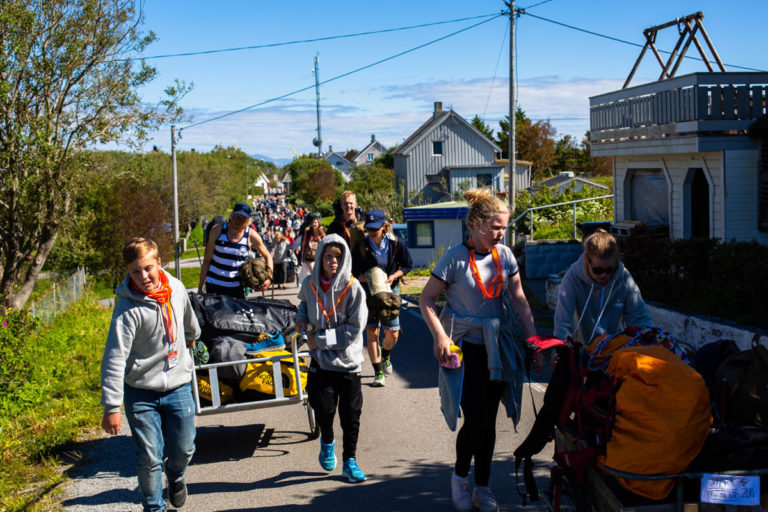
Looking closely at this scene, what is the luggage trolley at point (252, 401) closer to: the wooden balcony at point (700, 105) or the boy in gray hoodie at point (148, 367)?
the boy in gray hoodie at point (148, 367)

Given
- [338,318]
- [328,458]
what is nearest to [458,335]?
[338,318]

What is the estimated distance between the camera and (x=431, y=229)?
1316 inches

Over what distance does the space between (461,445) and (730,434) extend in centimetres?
183

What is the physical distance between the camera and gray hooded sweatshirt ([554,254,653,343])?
4922 mm

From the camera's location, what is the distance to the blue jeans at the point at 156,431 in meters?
4.75

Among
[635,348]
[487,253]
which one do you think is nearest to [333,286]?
[487,253]

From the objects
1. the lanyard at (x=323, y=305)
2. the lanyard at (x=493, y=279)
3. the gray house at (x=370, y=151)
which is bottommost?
the lanyard at (x=323, y=305)

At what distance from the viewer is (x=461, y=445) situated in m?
4.98

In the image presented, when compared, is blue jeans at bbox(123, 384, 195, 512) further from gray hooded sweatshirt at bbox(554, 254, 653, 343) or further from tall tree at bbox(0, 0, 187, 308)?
tall tree at bbox(0, 0, 187, 308)

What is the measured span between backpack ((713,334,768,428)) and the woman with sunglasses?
3.50 ft

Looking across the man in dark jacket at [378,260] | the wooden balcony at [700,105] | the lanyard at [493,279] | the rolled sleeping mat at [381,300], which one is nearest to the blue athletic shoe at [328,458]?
the lanyard at [493,279]

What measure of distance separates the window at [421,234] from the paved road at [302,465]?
83.3ft

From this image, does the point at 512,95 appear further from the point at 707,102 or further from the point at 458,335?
the point at 458,335

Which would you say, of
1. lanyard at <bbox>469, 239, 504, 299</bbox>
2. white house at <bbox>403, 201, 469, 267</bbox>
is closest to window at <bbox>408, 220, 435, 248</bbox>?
white house at <bbox>403, 201, 469, 267</bbox>
